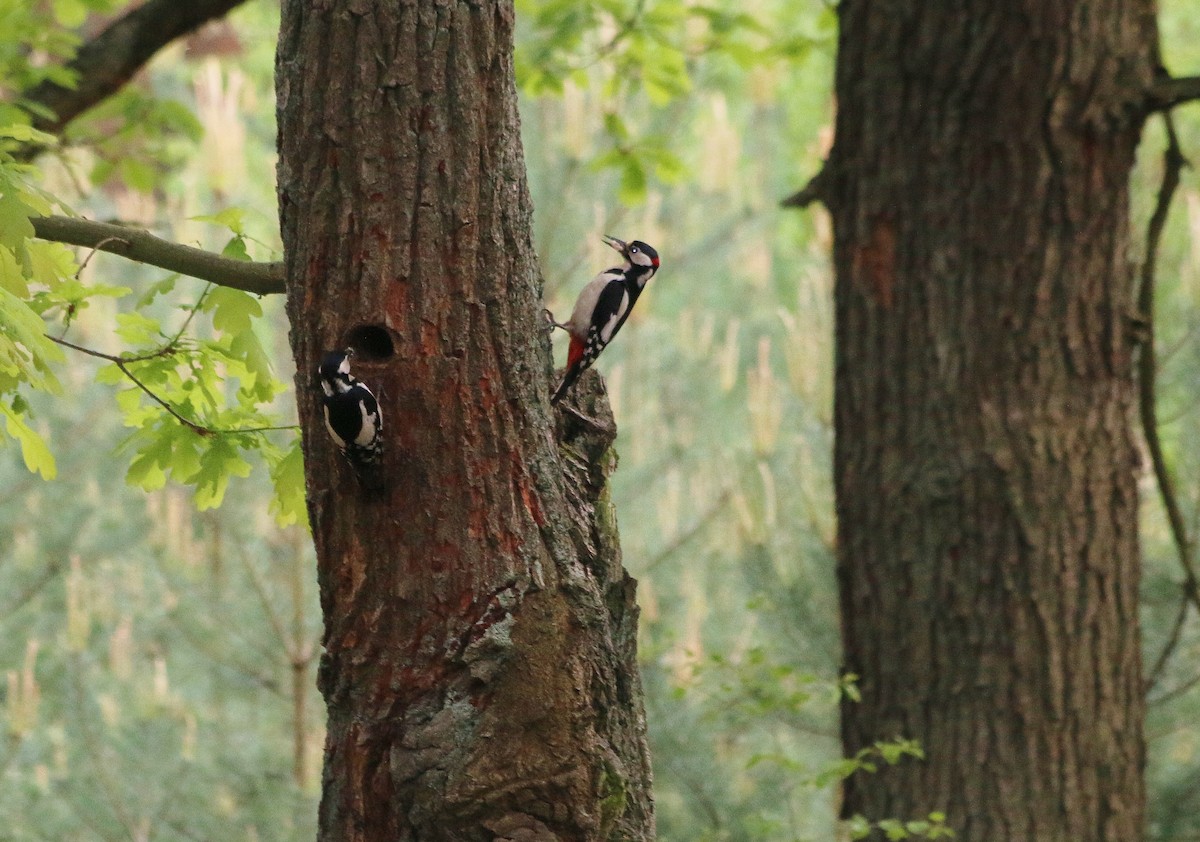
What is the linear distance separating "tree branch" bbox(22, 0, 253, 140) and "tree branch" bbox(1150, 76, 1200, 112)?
281 cm

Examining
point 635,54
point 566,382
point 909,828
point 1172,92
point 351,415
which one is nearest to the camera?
point 351,415

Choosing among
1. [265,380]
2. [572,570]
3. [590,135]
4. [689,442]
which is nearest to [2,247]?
[265,380]

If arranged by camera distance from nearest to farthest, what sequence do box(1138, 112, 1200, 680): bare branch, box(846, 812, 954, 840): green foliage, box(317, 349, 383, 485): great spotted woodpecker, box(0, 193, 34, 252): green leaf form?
box(317, 349, 383, 485): great spotted woodpecker
box(0, 193, 34, 252): green leaf
box(846, 812, 954, 840): green foliage
box(1138, 112, 1200, 680): bare branch

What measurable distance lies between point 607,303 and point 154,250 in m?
1.40

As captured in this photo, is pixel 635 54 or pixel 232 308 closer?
pixel 232 308

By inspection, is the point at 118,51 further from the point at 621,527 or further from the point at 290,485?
the point at 621,527

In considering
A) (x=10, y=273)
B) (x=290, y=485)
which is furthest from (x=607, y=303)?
(x=10, y=273)

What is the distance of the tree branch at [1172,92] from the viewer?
11.5ft

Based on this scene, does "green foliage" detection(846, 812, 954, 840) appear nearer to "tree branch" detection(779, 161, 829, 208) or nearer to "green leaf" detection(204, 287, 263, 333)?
"tree branch" detection(779, 161, 829, 208)

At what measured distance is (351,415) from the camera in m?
1.96

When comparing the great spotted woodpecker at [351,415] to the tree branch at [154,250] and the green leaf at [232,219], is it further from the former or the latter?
the green leaf at [232,219]

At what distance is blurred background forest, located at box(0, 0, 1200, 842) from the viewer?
4.98 metres

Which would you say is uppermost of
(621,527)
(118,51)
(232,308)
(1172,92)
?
(118,51)

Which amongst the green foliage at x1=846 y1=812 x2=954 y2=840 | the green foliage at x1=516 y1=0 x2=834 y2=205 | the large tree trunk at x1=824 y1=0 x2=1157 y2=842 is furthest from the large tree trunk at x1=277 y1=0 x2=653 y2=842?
the green foliage at x1=516 y1=0 x2=834 y2=205
